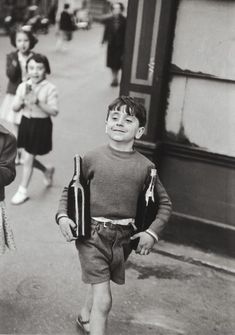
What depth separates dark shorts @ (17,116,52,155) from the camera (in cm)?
599

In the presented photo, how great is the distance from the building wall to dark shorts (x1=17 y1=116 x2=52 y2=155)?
1.67 metres

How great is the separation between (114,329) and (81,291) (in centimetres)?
53

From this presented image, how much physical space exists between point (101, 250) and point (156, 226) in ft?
1.21

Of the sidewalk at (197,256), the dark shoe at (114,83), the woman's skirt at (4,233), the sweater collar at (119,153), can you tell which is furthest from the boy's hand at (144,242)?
the dark shoe at (114,83)

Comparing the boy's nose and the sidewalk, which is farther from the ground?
the boy's nose

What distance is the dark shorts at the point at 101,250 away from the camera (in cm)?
325

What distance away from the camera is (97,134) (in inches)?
346

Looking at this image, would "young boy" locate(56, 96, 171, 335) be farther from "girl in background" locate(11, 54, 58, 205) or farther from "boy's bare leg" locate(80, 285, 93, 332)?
"girl in background" locate(11, 54, 58, 205)

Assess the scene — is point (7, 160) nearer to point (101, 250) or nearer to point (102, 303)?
point (101, 250)

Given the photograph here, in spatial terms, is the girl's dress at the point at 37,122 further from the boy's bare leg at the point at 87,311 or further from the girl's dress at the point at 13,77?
the boy's bare leg at the point at 87,311

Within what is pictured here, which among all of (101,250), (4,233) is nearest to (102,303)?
(101,250)

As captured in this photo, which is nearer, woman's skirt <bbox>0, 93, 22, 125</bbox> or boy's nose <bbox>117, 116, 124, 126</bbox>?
boy's nose <bbox>117, 116, 124, 126</bbox>

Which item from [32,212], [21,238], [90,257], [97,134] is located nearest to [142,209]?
[90,257]

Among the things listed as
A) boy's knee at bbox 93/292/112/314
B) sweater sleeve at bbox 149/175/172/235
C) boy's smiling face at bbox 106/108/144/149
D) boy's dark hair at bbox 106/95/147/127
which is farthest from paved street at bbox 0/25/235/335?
boy's dark hair at bbox 106/95/147/127
